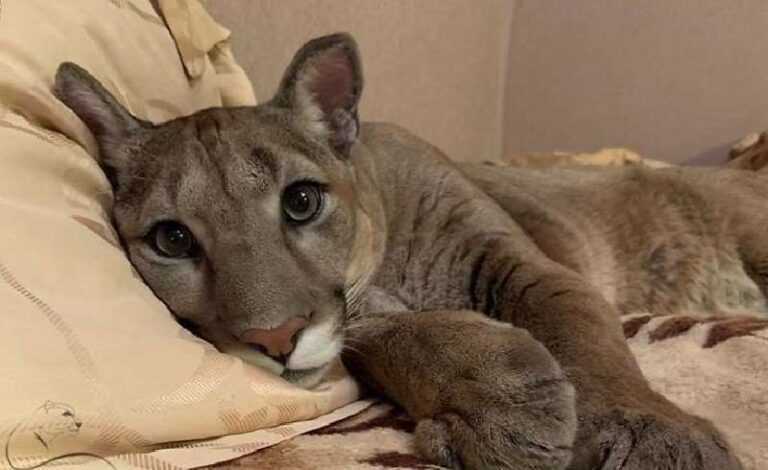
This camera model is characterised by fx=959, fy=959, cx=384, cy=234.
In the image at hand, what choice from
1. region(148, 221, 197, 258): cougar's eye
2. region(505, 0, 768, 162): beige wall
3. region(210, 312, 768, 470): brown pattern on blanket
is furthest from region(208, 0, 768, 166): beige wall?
region(148, 221, 197, 258): cougar's eye

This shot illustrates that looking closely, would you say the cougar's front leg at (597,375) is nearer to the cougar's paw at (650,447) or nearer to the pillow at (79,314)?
the cougar's paw at (650,447)

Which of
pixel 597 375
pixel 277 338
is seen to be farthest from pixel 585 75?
pixel 277 338

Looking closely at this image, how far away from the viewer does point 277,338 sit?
1072 mm

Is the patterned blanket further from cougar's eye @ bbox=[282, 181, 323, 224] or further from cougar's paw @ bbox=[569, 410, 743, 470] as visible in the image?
cougar's eye @ bbox=[282, 181, 323, 224]

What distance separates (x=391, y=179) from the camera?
166 centimetres

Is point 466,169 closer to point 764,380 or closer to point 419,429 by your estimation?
point 764,380

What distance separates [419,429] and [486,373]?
0.31 feet

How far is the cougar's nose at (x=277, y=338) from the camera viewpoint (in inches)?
42.2

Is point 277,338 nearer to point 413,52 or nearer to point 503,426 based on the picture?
point 503,426

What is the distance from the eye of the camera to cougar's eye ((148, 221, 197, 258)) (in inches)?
48.3

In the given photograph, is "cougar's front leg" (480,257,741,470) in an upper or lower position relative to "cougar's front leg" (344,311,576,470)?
lower

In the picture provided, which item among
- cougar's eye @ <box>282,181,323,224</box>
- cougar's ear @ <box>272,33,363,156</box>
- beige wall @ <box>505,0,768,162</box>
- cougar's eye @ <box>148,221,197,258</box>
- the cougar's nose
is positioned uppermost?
cougar's ear @ <box>272,33,363,156</box>

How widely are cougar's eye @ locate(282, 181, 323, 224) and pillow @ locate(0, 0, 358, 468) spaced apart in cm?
21

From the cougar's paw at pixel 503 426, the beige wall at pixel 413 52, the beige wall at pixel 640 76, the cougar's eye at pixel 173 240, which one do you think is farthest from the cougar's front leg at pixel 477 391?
the beige wall at pixel 640 76
